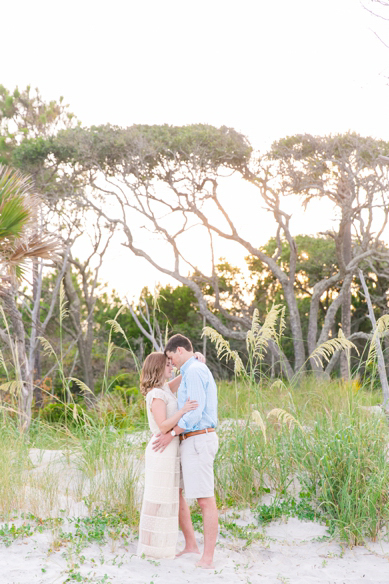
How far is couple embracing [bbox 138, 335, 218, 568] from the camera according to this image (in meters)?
4.20

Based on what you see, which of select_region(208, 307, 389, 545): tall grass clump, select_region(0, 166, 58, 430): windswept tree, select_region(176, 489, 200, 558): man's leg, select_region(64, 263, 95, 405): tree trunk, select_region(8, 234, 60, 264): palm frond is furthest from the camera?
select_region(64, 263, 95, 405): tree trunk

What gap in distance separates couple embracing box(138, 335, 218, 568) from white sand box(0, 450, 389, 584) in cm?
18

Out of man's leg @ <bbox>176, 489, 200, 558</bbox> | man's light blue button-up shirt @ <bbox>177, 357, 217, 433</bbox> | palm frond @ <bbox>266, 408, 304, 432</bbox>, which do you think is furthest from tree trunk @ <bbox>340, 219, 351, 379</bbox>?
man's light blue button-up shirt @ <bbox>177, 357, 217, 433</bbox>

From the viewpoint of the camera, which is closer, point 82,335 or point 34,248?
point 34,248

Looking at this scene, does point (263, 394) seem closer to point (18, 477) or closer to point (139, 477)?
point (139, 477)

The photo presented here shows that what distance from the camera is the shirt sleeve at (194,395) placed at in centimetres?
414

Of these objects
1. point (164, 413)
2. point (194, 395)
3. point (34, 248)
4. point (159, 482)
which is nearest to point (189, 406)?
point (194, 395)

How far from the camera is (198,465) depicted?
4.21m

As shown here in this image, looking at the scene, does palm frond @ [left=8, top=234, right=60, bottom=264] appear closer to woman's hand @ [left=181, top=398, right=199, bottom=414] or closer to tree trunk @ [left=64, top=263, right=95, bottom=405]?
woman's hand @ [left=181, top=398, right=199, bottom=414]

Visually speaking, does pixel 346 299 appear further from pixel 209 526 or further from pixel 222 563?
pixel 209 526

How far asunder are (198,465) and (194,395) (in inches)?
19.5

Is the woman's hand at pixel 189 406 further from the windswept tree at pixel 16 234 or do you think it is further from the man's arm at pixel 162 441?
the windswept tree at pixel 16 234

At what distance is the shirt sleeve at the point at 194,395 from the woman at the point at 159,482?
17 centimetres

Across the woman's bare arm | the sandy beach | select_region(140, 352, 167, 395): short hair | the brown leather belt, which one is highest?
select_region(140, 352, 167, 395): short hair
